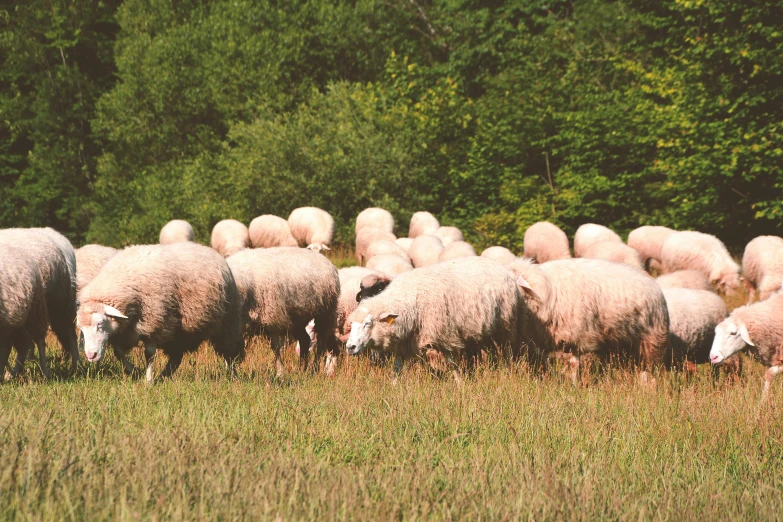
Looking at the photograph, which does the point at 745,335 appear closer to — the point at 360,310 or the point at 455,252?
the point at 360,310

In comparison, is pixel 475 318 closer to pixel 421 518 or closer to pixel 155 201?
pixel 421 518

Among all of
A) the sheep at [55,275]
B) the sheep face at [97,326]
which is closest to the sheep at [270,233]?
the sheep at [55,275]

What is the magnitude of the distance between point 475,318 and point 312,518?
5452mm

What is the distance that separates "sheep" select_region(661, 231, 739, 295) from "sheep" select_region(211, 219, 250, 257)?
11818 millimetres

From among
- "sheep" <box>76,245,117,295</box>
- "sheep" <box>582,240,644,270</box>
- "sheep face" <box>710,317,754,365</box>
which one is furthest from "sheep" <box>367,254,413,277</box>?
"sheep face" <box>710,317,754,365</box>

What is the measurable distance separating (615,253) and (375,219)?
8687 mm

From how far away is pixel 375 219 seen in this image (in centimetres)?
2523

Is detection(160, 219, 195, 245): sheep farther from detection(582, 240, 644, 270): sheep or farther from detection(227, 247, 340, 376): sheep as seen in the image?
detection(227, 247, 340, 376): sheep

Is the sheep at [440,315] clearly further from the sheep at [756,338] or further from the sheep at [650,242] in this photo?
the sheep at [650,242]

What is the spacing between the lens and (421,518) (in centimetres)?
387

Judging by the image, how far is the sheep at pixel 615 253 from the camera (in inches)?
703

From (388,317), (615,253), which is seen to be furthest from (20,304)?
(615,253)

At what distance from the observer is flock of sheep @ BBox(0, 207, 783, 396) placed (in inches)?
322

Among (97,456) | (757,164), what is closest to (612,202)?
(757,164)
